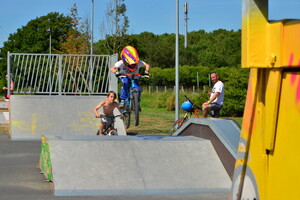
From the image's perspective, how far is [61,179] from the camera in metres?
8.20

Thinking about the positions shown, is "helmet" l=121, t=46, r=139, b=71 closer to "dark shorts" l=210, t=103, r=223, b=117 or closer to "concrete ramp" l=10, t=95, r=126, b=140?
"dark shorts" l=210, t=103, r=223, b=117

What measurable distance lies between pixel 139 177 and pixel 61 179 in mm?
1093

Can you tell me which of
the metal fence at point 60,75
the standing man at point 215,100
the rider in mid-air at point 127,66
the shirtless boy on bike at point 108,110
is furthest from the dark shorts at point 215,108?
the metal fence at point 60,75

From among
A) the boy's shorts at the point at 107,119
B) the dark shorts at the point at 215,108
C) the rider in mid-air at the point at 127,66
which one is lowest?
the boy's shorts at the point at 107,119

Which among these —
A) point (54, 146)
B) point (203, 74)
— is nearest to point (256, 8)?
point (54, 146)

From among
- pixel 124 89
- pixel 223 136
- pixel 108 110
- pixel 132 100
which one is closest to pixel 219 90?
pixel 132 100

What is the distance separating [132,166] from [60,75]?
10288 millimetres

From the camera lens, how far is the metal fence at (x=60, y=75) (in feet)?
60.6

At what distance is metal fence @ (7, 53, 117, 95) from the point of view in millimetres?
18462

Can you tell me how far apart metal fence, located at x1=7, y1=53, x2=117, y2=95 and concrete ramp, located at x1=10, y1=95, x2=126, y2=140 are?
1299 mm

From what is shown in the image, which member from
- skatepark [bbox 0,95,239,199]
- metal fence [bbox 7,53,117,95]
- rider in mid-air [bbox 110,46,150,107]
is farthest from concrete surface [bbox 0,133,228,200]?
metal fence [bbox 7,53,117,95]

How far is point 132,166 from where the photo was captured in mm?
8672

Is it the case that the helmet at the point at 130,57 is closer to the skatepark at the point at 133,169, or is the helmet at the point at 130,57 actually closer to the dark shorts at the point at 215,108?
the skatepark at the point at 133,169

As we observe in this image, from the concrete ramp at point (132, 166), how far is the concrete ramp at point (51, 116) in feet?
24.4
